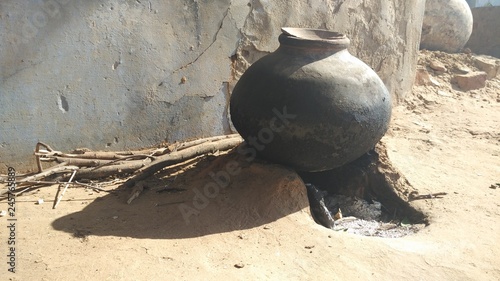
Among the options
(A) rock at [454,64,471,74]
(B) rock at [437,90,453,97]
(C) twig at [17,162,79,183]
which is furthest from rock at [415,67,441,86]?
(C) twig at [17,162,79,183]

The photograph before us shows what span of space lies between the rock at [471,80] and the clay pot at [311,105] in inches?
176

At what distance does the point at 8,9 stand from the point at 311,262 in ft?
8.94

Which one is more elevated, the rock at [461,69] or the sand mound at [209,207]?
the sand mound at [209,207]

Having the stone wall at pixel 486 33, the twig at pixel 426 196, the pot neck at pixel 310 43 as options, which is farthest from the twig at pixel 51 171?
the stone wall at pixel 486 33

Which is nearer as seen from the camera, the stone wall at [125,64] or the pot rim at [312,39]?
the pot rim at [312,39]

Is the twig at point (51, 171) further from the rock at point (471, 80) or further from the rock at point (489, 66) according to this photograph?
the rock at point (489, 66)

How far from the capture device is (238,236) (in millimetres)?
3100

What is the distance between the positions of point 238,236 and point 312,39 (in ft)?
4.54

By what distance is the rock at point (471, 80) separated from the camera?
24.5 feet

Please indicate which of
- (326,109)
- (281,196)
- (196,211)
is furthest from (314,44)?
(196,211)

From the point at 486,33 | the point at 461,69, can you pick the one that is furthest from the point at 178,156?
the point at 486,33

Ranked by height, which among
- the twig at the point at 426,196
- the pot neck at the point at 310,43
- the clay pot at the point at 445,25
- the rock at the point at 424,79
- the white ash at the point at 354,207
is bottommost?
the white ash at the point at 354,207

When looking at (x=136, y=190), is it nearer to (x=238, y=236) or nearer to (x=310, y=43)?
(x=238, y=236)

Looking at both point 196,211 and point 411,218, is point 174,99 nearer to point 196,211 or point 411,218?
point 196,211
